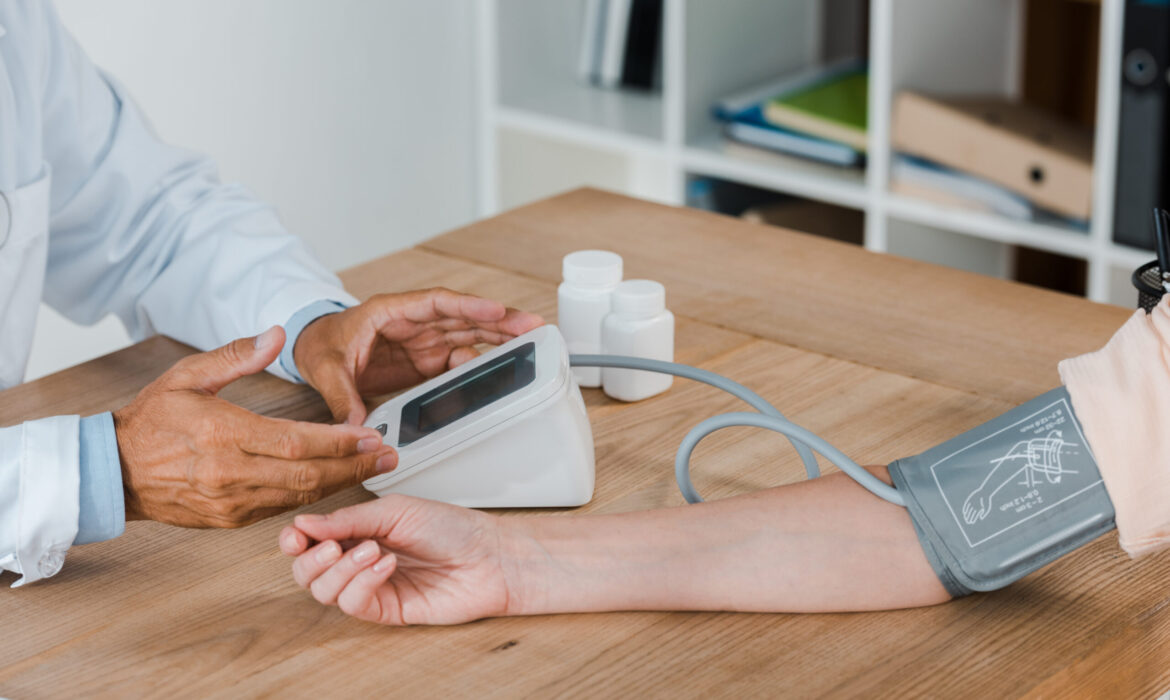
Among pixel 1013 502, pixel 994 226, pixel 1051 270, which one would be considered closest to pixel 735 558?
pixel 1013 502

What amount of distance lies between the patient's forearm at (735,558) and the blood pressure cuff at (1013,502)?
0.07 ft

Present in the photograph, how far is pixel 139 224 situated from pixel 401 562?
0.70m

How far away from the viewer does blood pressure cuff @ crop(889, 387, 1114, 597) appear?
0.84 m

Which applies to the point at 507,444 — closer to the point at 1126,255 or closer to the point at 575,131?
the point at 1126,255

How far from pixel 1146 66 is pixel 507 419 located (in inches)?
57.6

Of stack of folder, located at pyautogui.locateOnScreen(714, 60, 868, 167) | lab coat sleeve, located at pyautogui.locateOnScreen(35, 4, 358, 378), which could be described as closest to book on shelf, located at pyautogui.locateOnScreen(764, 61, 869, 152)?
stack of folder, located at pyautogui.locateOnScreen(714, 60, 868, 167)

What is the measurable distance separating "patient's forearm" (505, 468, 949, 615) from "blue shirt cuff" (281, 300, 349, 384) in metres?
0.39

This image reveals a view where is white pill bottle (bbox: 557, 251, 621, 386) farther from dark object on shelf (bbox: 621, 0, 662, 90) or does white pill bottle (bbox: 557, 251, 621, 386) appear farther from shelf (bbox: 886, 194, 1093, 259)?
dark object on shelf (bbox: 621, 0, 662, 90)

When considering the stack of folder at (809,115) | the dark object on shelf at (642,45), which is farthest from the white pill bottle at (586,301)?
the dark object on shelf at (642,45)

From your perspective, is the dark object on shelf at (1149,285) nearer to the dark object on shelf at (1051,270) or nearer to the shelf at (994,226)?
the shelf at (994,226)

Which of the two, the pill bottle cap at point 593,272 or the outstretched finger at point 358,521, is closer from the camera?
the outstretched finger at point 358,521

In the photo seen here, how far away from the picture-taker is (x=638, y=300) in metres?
1.12

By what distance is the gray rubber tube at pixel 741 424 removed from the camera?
0.90 meters

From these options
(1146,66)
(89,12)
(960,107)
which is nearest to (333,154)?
(89,12)
